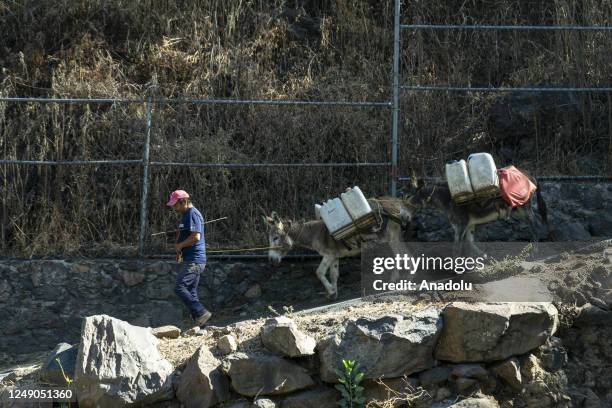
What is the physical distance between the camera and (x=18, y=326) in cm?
1303

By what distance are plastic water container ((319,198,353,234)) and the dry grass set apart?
169 centimetres

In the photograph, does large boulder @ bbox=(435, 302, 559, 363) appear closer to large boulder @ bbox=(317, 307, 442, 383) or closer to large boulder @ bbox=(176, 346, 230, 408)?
large boulder @ bbox=(317, 307, 442, 383)

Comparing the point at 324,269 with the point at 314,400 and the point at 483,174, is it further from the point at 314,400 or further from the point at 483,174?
the point at 314,400

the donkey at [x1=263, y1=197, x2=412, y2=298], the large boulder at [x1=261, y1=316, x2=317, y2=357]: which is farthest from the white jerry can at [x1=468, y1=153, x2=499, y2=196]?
the large boulder at [x1=261, y1=316, x2=317, y2=357]

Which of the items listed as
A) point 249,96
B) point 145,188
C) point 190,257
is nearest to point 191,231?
point 190,257

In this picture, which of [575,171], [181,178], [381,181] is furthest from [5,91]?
[575,171]

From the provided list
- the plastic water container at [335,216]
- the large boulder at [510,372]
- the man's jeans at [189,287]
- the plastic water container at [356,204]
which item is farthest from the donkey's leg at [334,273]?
the large boulder at [510,372]

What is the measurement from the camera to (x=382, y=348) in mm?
9281

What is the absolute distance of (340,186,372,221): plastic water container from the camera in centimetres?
1210

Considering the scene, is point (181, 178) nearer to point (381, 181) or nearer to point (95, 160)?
point (95, 160)

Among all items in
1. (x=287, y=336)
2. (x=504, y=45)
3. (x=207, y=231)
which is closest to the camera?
(x=287, y=336)

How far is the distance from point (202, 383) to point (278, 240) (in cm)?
436

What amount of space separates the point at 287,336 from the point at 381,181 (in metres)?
5.21

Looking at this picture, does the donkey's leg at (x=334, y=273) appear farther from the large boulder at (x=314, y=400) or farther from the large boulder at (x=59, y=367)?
the large boulder at (x=59, y=367)
